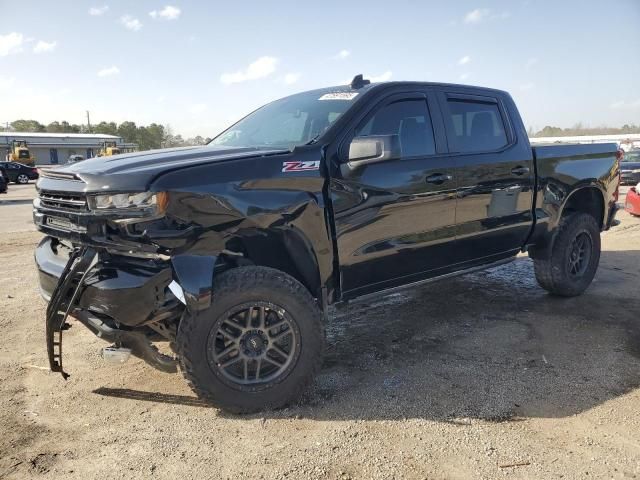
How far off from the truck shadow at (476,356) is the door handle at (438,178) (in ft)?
3.69

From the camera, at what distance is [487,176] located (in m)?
4.24

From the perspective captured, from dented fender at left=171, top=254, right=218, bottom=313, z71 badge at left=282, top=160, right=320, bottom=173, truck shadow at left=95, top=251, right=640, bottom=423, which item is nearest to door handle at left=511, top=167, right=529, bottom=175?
truck shadow at left=95, top=251, right=640, bottom=423

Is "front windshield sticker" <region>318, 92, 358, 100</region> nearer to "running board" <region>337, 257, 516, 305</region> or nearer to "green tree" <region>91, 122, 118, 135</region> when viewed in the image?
"running board" <region>337, 257, 516, 305</region>

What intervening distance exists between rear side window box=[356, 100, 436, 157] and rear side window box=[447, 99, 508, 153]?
11.7 inches

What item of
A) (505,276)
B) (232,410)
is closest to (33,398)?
(232,410)

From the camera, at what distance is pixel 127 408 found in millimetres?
3168

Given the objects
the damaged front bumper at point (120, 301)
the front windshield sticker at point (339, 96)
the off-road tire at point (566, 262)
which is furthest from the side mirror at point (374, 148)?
the off-road tire at point (566, 262)

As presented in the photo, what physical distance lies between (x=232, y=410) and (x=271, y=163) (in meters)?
1.53

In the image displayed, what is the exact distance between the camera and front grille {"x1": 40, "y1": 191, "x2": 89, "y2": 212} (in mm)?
2873

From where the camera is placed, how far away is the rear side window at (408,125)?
3736 millimetres

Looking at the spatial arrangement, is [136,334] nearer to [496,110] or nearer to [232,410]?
[232,410]

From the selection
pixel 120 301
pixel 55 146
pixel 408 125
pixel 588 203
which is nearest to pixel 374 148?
pixel 408 125

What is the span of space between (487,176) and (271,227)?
83.4 inches

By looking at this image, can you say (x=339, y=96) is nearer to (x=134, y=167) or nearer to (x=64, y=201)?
(x=134, y=167)
